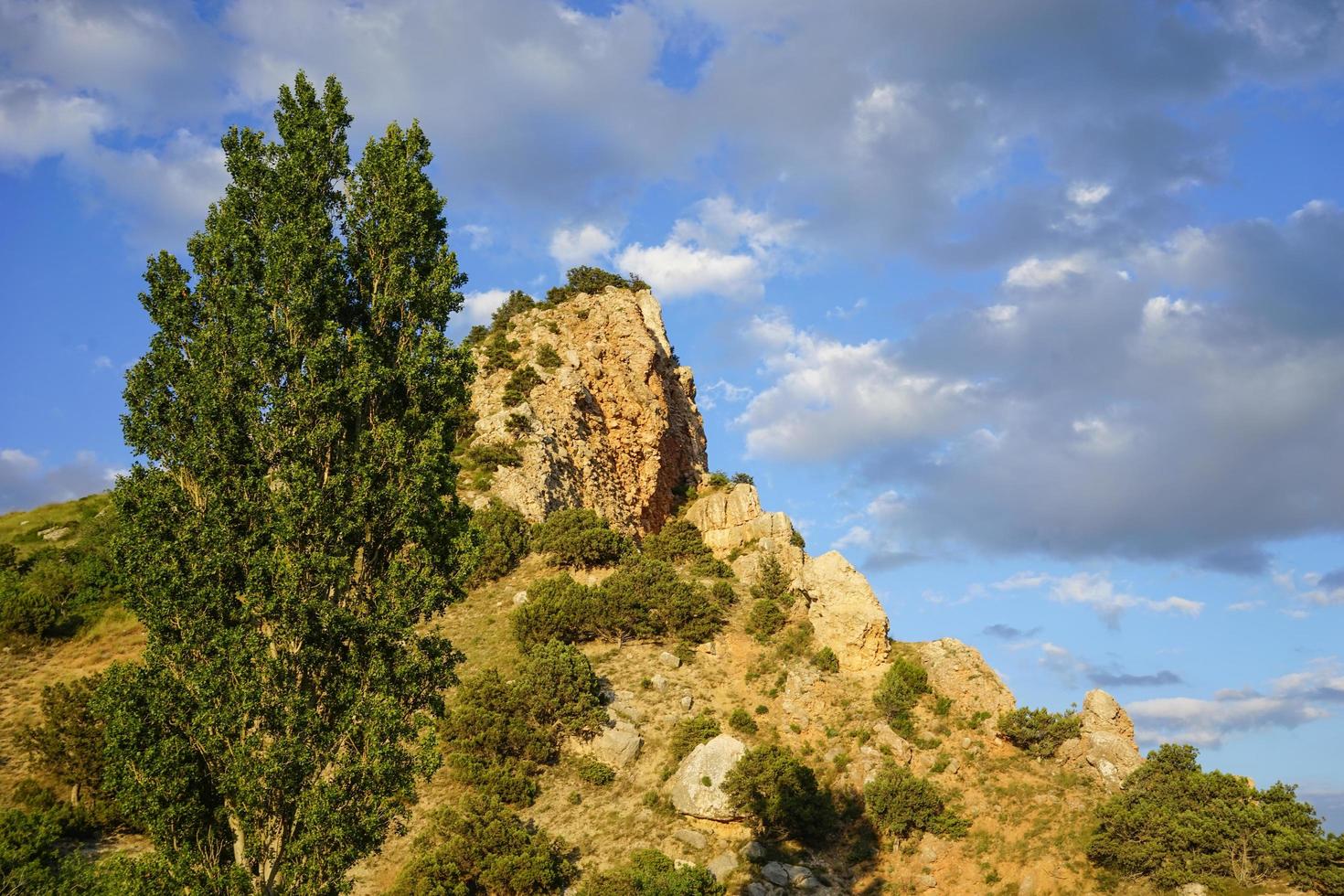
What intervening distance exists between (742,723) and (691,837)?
7924 mm

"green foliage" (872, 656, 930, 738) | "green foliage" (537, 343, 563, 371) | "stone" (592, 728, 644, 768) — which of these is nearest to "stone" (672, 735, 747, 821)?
"stone" (592, 728, 644, 768)

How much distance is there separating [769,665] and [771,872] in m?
13.9

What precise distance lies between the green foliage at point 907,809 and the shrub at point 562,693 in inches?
480

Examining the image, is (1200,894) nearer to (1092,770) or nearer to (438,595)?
(1092,770)

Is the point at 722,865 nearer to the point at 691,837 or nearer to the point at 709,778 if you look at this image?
the point at 691,837

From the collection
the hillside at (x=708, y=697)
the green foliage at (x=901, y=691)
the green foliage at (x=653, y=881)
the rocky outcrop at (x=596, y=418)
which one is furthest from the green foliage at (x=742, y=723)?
the rocky outcrop at (x=596, y=418)

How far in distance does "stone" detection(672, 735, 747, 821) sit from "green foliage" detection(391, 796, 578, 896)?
17.6ft

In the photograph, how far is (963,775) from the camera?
38219 millimetres

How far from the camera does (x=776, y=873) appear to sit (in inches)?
1248

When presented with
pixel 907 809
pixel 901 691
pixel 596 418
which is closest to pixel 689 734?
pixel 907 809

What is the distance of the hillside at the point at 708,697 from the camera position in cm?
3334

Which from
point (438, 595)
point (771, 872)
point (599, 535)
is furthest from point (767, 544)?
point (438, 595)

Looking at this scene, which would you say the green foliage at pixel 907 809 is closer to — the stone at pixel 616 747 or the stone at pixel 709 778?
the stone at pixel 709 778

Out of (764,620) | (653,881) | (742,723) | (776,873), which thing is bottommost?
(776,873)
